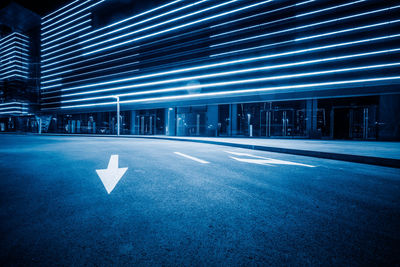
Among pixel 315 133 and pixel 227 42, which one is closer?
pixel 315 133

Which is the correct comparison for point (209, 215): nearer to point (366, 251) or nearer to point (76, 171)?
point (366, 251)

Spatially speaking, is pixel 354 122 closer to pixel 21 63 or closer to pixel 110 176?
pixel 110 176

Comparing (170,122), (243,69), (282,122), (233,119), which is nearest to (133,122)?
(170,122)

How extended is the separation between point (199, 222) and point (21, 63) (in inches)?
2419

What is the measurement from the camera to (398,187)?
2.74 meters

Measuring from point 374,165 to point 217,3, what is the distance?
68.2ft

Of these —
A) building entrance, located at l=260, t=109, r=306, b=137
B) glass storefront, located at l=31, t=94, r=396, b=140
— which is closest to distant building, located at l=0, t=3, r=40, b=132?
glass storefront, located at l=31, t=94, r=396, b=140

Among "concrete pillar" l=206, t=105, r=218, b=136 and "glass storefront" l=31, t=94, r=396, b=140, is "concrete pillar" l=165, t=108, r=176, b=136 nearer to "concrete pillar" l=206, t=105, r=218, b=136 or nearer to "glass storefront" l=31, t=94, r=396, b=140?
"glass storefront" l=31, t=94, r=396, b=140

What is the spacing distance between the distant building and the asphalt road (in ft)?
156

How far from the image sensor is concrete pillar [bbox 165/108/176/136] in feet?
70.9

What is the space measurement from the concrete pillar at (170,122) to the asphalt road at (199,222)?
18.7 meters

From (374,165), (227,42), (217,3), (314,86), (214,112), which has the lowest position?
(374,165)

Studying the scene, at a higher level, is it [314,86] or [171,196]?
[314,86]

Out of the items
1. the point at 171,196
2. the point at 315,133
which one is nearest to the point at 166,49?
the point at 315,133
